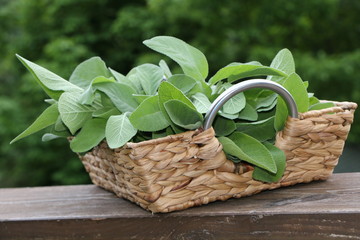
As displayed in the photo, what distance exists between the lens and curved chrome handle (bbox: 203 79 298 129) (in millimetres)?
618

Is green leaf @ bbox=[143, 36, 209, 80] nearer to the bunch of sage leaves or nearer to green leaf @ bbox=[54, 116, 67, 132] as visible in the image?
the bunch of sage leaves

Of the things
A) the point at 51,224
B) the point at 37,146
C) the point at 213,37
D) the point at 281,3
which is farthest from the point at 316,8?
the point at 51,224

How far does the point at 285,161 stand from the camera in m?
0.68

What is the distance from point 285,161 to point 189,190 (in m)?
0.15

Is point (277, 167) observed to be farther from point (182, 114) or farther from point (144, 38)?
point (144, 38)

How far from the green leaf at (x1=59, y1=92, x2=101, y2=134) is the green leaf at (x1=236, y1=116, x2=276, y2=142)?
0.73 ft

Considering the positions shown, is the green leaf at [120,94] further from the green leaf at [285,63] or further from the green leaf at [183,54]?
the green leaf at [285,63]

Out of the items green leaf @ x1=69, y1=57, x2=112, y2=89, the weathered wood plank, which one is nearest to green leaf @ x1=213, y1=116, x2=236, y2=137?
the weathered wood plank

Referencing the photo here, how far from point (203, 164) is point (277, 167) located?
11 centimetres

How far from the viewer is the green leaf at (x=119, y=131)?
0.60 m

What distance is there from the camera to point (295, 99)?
67cm

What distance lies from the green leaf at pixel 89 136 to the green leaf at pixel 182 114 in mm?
117

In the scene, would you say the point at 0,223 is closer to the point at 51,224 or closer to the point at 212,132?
the point at 51,224

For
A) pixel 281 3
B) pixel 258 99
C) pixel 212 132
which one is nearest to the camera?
pixel 212 132
